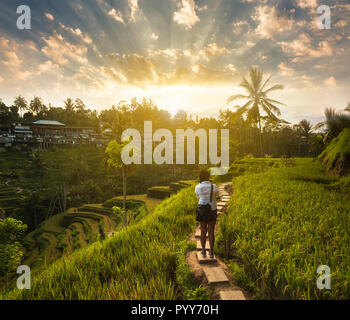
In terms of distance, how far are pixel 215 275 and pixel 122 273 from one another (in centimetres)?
125

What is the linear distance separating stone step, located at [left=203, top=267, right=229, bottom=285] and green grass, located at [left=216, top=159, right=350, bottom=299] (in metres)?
0.18

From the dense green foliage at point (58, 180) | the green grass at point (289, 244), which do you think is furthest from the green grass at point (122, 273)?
the dense green foliage at point (58, 180)

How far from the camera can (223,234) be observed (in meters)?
2.99

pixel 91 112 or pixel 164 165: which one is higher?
pixel 91 112

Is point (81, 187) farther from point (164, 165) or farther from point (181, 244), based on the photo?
point (181, 244)

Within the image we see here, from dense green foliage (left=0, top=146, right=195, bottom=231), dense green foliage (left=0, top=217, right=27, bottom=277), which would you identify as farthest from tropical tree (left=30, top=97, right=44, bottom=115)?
dense green foliage (left=0, top=217, right=27, bottom=277)

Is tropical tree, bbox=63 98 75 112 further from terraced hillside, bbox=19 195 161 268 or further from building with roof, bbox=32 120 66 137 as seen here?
terraced hillside, bbox=19 195 161 268

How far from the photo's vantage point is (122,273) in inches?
95.9

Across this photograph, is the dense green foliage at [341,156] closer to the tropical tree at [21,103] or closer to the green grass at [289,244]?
the green grass at [289,244]

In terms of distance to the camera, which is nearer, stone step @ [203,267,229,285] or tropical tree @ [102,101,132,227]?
stone step @ [203,267,229,285]

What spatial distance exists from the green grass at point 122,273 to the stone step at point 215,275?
0.37 metres

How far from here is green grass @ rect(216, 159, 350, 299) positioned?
1794 mm
